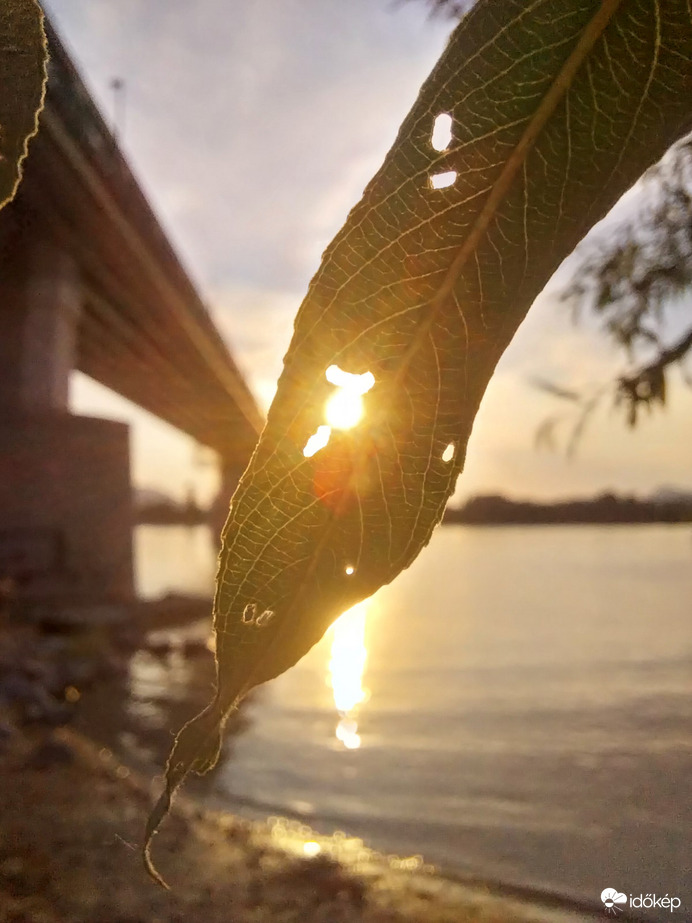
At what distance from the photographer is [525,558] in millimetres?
28906

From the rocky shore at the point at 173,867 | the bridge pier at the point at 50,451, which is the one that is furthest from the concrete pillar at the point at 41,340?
the rocky shore at the point at 173,867

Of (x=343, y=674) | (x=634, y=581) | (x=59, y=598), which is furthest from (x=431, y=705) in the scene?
(x=634, y=581)

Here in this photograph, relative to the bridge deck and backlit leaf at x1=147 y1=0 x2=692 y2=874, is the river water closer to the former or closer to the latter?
backlit leaf at x1=147 y1=0 x2=692 y2=874

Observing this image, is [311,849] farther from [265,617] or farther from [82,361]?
[82,361]

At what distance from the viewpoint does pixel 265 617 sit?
0.41 meters

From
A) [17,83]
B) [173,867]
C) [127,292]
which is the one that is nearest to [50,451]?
[127,292]

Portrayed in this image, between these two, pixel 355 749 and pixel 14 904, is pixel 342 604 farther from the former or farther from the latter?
pixel 355 749

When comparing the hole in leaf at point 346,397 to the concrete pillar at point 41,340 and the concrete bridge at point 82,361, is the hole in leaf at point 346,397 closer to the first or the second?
the concrete bridge at point 82,361

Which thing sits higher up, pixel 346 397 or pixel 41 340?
pixel 41 340

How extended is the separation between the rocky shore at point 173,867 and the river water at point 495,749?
0.28 meters

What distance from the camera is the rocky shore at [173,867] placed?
2525mm

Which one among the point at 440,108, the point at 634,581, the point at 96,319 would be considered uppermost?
the point at 96,319

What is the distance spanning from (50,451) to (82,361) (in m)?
1.17

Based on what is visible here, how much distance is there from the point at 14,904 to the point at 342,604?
8.98 feet
